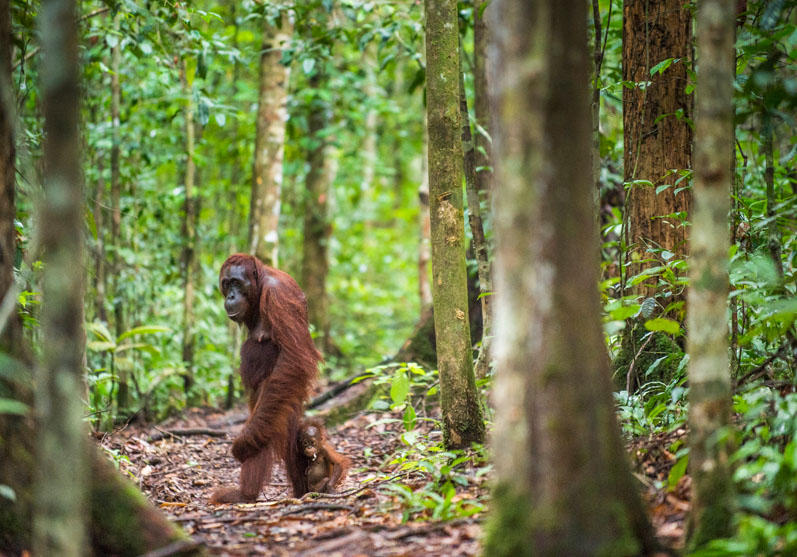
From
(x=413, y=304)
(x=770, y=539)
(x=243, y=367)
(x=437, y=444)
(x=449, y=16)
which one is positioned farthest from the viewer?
(x=413, y=304)

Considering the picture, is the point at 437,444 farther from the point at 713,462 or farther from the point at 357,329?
the point at 357,329

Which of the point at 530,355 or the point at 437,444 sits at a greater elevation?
the point at 530,355

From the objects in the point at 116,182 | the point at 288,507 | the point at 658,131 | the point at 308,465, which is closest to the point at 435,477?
the point at 288,507

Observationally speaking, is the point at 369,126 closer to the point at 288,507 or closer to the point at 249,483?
the point at 249,483

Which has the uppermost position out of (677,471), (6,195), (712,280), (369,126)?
(369,126)

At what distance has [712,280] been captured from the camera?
2.40m

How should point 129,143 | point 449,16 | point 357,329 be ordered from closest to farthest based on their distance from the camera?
1. point 449,16
2. point 129,143
3. point 357,329

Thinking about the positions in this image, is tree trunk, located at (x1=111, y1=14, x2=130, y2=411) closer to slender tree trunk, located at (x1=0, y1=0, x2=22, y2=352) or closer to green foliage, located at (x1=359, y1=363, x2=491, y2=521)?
green foliage, located at (x1=359, y1=363, x2=491, y2=521)

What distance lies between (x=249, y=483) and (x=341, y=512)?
1.35m

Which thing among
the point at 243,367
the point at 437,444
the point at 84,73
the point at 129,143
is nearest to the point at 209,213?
the point at 129,143

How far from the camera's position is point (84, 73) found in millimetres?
6344

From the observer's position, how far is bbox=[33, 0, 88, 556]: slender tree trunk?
2029 mm

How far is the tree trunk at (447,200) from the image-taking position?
13.1 ft

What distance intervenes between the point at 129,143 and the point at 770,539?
25.5 ft
